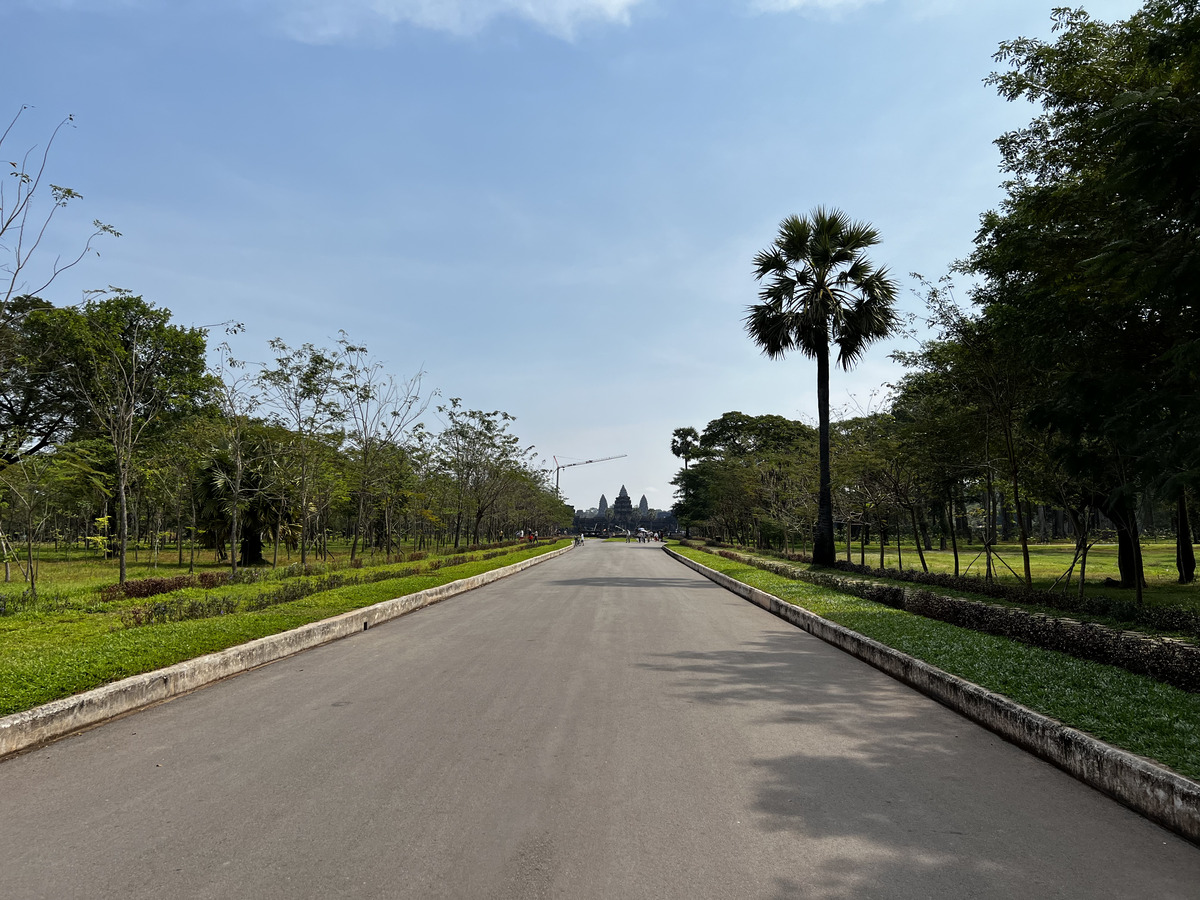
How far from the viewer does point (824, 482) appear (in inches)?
924

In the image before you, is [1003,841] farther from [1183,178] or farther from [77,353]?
[77,353]

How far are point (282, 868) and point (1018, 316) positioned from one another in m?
12.8

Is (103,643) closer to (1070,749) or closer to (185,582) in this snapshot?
(185,582)

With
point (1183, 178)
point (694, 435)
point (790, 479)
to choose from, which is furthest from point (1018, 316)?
point (694, 435)

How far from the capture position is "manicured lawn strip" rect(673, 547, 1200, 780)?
4859 millimetres

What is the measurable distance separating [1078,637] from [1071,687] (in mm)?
2524

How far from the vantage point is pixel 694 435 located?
98188mm

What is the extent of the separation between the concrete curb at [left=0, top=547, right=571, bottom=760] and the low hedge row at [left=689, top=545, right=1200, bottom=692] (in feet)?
31.8

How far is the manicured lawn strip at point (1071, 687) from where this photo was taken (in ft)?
15.9

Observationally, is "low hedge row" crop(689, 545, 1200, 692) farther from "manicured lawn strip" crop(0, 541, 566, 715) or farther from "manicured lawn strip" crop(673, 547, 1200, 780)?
"manicured lawn strip" crop(0, 541, 566, 715)

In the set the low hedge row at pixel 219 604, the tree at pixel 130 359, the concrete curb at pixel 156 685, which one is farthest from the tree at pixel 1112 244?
the tree at pixel 130 359

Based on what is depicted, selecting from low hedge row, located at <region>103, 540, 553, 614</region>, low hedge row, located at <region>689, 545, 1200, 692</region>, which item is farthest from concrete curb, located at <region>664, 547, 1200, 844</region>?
low hedge row, located at <region>103, 540, 553, 614</region>

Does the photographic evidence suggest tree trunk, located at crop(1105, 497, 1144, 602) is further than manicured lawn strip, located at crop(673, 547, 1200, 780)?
Yes

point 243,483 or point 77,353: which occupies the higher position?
point 77,353
